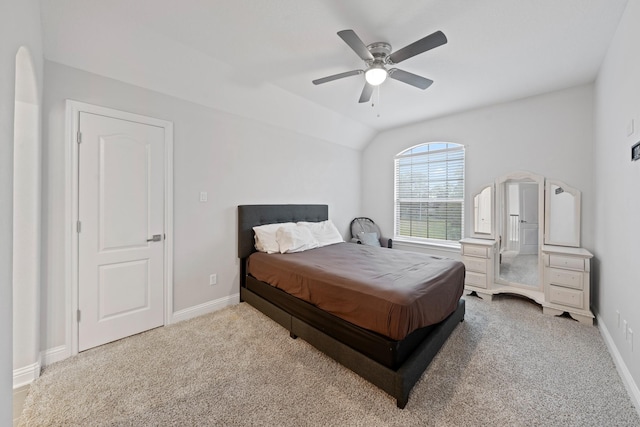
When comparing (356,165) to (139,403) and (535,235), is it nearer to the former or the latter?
(535,235)

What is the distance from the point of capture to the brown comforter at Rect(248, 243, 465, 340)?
1.76 meters

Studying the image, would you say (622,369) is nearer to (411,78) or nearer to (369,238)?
(411,78)

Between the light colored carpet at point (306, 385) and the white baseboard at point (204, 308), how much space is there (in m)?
0.26

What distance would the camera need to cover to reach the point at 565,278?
2.87 m

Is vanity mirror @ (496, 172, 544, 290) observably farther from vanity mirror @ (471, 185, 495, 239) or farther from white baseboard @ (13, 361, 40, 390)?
white baseboard @ (13, 361, 40, 390)

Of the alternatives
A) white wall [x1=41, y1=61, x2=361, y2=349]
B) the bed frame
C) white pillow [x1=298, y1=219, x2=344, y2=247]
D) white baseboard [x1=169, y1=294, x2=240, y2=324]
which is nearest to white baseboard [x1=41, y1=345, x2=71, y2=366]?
white wall [x1=41, y1=61, x2=361, y2=349]

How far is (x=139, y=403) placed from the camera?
168cm

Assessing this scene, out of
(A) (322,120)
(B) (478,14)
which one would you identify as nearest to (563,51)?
(B) (478,14)

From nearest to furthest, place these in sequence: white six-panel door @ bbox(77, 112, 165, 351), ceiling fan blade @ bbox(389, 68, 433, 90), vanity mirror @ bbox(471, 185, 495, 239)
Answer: white six-panel door @ bbox(77, 112, 165, 351) → ceiling fan blade @ bbox(389, 68, 433, 90) → vanity mirror @ bbox(471, 185, 495, 239)

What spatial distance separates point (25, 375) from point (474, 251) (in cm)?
469

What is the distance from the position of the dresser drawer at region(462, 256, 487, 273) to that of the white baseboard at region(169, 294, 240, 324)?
10.5ft

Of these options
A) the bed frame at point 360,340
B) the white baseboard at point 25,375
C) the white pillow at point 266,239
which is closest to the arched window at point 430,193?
the bed frame at point 360,340

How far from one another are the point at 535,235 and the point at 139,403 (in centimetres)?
450

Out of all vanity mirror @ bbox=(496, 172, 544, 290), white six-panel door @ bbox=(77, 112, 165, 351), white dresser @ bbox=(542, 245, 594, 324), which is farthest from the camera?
vanity mirror @ bbox=(496, 172, 544, 290)
